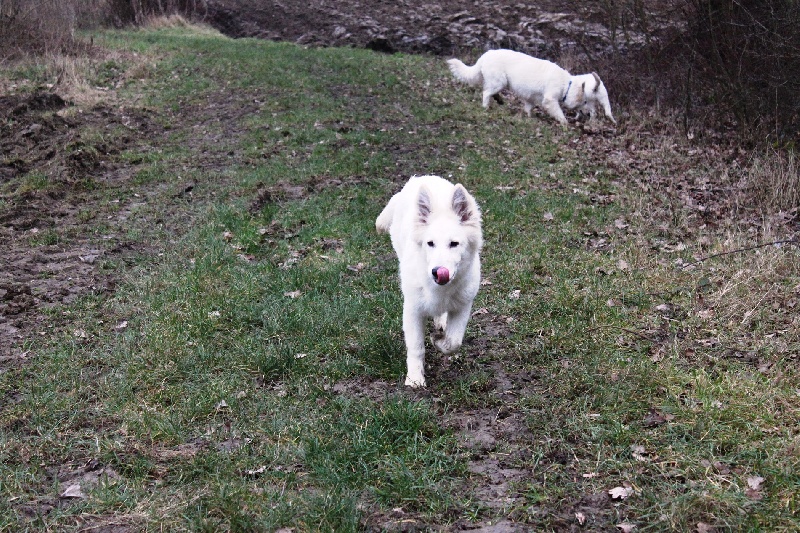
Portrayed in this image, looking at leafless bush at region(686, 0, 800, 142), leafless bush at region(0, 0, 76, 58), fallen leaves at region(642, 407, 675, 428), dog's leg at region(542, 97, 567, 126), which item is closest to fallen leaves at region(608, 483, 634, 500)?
fallen leaves at region(642, 407, 675, 428)

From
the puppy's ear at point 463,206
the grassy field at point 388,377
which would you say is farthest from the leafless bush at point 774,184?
the puppy's ear at point 463,206

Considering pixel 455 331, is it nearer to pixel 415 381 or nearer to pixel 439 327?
pixel 415 381

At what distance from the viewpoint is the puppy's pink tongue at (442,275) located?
3.73 meters

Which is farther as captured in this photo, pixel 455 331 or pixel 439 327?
pixel 439 327

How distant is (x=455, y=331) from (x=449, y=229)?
68 centimetres

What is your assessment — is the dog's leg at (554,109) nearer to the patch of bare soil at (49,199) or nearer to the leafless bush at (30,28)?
the patch of bare soil at (49,199)

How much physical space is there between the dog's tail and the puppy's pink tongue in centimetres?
1116

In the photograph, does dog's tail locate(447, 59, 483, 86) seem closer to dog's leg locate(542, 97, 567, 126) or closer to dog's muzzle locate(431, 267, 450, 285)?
dog's leg locate(542, 97, 567, 126)

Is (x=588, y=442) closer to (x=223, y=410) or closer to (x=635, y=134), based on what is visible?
(x=223, y=410)

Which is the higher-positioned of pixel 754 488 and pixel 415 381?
pixel 754 488

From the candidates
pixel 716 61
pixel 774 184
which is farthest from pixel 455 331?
pixel 716 61

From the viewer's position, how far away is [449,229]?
13.1 feet

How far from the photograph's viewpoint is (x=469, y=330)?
5.09m

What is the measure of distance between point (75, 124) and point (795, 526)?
11207 millimetres
